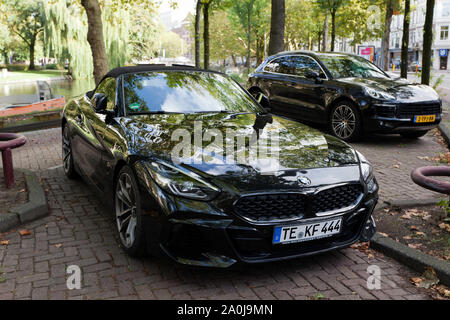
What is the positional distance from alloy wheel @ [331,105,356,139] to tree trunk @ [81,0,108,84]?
7.05 m

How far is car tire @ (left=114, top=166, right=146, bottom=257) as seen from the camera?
3533mm

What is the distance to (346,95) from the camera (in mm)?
8703

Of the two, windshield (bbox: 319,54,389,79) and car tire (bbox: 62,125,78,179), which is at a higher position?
windshield (bbox: 319,54,389,79)

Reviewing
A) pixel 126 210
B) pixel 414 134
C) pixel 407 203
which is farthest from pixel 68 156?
pixel 414 134

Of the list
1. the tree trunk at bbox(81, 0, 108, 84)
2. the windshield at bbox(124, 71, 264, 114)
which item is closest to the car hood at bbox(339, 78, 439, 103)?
the windshield at bbox(124, 71, 264, 114)

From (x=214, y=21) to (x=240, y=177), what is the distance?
6009 cm

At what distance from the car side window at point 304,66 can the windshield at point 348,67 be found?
0.61 ft

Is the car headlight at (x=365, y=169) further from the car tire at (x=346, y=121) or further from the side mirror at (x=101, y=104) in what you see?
the car tire at (x=346, y=121)

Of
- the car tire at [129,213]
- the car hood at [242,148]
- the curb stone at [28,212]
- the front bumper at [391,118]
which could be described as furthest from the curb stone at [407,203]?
the curb stone at [28,212]

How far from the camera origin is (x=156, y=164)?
3408 mm

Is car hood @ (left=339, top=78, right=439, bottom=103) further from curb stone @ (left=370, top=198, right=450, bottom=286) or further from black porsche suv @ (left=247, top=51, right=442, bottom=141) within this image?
curb stone @ (left=370, top=198, right=450, bottom=286)

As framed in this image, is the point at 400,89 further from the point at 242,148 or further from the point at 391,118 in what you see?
the point at 242,148
